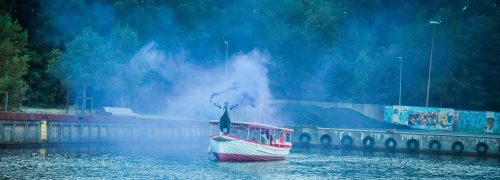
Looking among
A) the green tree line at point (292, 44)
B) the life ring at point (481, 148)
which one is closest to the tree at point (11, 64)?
the green tree line at point (292, 44)

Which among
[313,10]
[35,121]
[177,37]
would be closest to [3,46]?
[35,121]

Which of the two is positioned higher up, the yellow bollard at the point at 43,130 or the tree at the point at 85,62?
the tree at the point at 85,62

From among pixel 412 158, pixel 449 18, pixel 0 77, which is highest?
pixel 449 18

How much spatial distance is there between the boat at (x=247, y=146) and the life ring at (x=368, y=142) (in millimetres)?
26639

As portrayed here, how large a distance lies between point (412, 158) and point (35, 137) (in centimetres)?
3780

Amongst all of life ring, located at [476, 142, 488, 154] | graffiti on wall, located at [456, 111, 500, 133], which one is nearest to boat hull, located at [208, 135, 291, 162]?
life ring, located at [476, 142, 488, 154]

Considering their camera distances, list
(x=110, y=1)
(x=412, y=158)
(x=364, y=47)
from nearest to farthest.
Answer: (x=412, y=158) → (x=110, y=1) → (x=364, y=47)

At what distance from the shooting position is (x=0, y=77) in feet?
329

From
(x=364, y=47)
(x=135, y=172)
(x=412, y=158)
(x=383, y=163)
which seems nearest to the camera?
(x=135, y=172)

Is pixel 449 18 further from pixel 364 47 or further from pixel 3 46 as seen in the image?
pixel 3 46

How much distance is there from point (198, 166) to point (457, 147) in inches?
1711

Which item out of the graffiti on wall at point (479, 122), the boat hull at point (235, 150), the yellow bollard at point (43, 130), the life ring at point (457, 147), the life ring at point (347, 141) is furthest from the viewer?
the graffiti on wall at point (479, 122)

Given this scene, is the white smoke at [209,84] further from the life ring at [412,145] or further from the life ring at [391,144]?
the life ring at [412,145]

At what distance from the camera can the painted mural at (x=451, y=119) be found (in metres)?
124
